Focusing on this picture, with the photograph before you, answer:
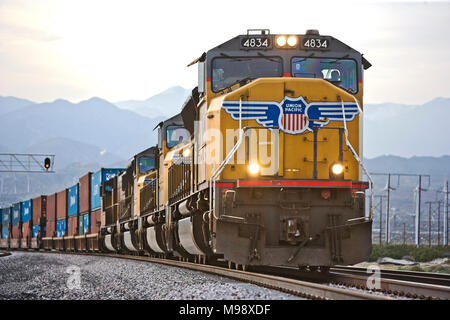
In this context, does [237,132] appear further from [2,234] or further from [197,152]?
[2,234]

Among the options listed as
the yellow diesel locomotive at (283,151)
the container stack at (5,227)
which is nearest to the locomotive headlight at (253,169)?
the yellow diesel locomotive at (283,151)

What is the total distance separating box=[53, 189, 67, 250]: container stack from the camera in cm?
4075

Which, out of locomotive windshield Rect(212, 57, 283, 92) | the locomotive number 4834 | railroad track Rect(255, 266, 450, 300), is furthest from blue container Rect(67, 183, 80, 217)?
the locomotive number 4834

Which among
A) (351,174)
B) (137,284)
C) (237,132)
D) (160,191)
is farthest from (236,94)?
(160,191)

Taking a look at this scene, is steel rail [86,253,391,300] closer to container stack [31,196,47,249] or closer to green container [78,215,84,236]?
green container [78,215,84,236]

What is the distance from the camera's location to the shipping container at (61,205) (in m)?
41.0

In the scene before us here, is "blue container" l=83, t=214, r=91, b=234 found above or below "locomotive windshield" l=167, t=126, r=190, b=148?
below

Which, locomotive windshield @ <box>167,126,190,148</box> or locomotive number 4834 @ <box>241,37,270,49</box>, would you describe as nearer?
locomotive number 4834 @ <box>241,37,270,49</box>

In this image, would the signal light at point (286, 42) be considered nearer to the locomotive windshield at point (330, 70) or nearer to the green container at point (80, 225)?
the locomotive windshield at point (330, 70)

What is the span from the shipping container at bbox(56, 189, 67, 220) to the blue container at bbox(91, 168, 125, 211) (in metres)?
8.03

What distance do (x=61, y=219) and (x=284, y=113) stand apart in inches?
1300

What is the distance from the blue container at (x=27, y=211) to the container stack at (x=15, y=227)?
0.82 meters
